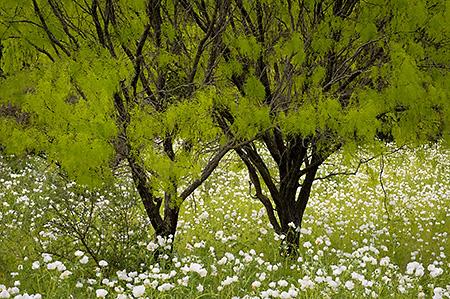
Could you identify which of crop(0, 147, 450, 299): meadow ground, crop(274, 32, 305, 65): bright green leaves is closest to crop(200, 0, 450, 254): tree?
crop(274, 32, 305, 65): bright green leaves

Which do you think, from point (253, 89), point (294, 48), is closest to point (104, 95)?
point (253, 89)

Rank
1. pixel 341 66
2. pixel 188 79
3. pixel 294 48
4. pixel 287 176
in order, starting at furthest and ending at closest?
pixel 287 176 < pixel 341 66 < pixel 188 79 < pixel 294 48

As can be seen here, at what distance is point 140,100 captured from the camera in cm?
437

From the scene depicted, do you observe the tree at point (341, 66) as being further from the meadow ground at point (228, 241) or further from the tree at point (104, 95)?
the meadow ground at point (228, 241)

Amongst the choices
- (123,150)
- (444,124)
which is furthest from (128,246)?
(444,124)

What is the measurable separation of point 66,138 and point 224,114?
7.91ft

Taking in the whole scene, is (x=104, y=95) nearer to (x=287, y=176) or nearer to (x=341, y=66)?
(x=341, y=66)

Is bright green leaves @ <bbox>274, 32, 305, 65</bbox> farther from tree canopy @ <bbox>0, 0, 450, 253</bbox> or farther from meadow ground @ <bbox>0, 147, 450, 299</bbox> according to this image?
meadow ground @ <bbox>0, 147, 450, 299</bbox>

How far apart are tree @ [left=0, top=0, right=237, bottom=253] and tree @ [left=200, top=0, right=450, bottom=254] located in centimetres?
48

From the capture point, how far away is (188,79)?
496 centimetres

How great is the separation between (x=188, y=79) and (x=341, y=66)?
5.89 ft

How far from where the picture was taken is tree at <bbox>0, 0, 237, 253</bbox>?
3.61 meters

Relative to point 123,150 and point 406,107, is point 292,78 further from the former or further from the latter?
point 123,150

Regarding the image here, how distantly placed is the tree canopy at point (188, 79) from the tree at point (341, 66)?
0.02m
